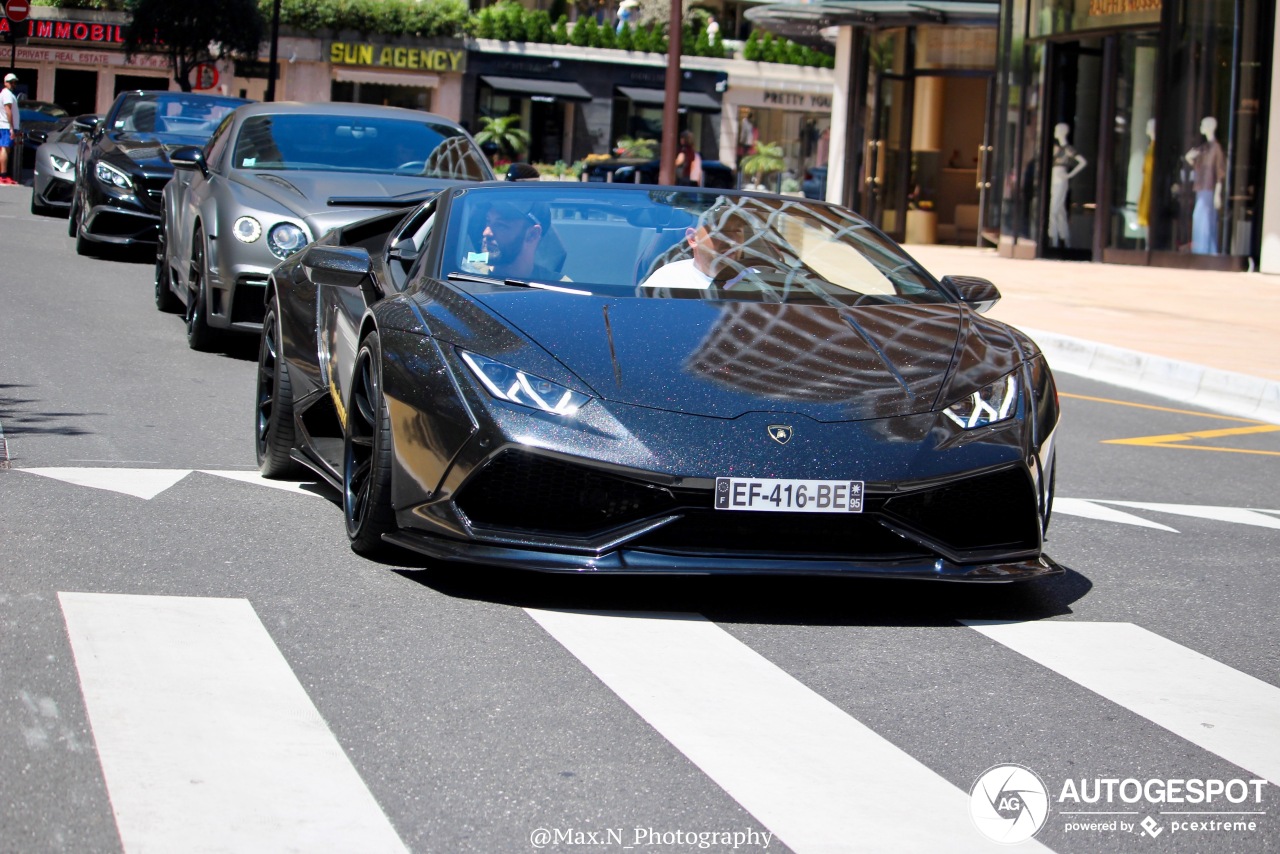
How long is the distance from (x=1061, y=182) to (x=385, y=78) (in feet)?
126

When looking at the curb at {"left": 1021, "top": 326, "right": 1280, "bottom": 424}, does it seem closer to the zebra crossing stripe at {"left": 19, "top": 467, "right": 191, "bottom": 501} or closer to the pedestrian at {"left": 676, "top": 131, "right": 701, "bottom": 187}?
the zebra crossing stripe at {"left": 19, "top": 467, "right": 191, "bottom": 501}

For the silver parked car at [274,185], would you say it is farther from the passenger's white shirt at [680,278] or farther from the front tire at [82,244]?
the passenger's white shirt at [680,278]

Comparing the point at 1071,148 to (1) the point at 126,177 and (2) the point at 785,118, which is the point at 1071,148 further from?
(2) the point at 785,118

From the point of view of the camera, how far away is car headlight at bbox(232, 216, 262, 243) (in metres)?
10.3

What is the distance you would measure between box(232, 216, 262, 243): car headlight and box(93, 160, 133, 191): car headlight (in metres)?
6.18

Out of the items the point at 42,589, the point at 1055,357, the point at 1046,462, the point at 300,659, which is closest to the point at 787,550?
the point at 1046,462

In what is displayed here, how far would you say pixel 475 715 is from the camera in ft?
13.4

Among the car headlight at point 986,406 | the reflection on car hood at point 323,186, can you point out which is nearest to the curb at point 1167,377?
the reflection on car hood at point 323,186

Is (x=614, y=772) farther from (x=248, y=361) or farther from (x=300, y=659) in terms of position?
(x=248, y=361)

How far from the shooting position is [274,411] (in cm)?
685

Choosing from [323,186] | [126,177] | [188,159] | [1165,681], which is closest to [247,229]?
[323,186]

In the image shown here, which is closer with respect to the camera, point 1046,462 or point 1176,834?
point 1176,834

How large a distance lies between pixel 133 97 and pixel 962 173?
60.7 feet

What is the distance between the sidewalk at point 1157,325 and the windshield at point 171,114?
7.72 metres
